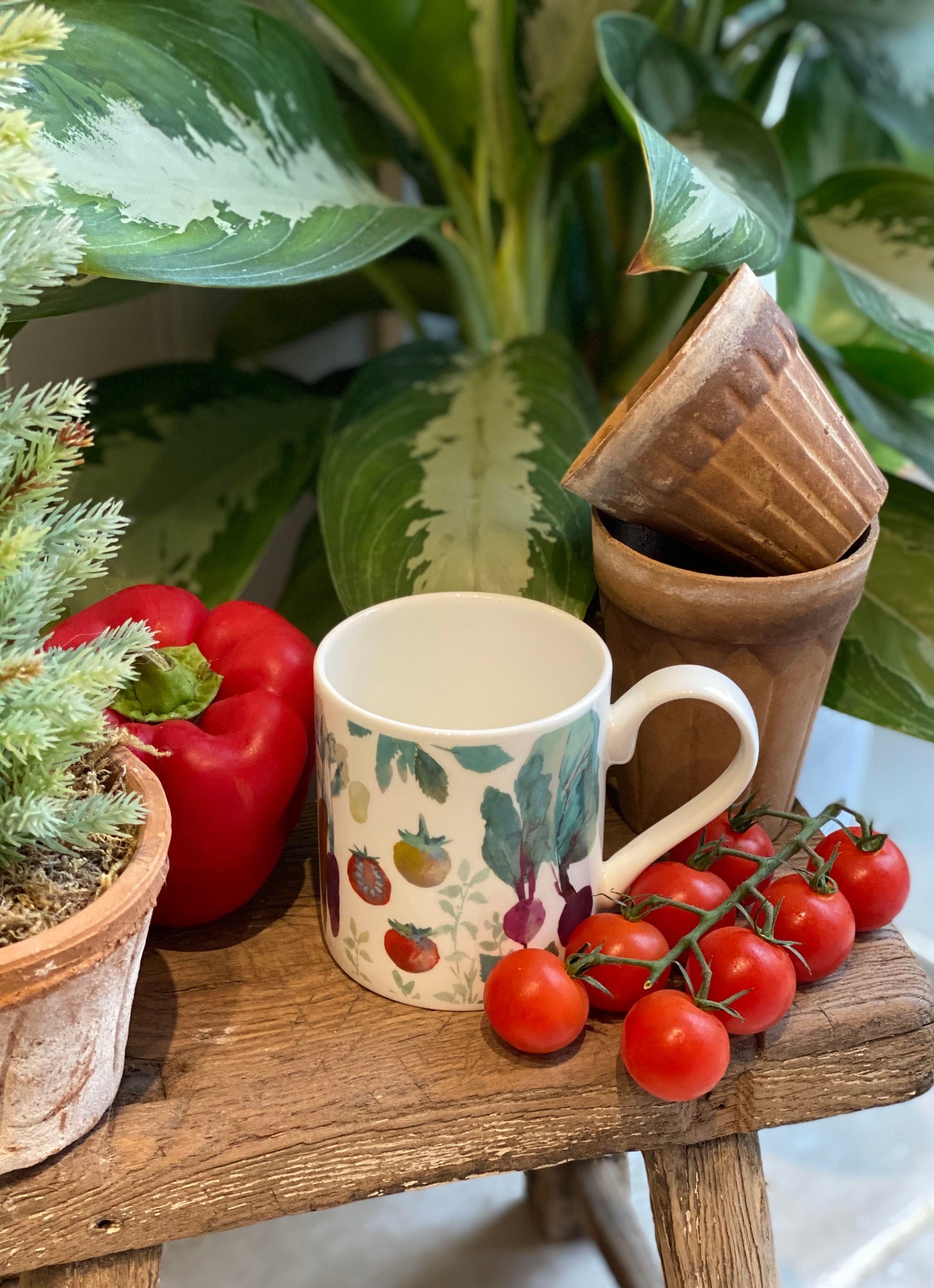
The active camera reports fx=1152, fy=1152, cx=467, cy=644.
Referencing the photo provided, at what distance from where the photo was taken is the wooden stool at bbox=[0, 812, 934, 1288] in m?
0.46

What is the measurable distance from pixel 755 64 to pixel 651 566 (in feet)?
2.50

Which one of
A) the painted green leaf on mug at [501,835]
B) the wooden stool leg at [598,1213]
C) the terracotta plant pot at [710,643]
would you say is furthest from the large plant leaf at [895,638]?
the wooden stool leg at [598,1213]

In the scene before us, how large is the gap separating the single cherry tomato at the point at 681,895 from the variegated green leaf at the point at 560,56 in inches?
21.5

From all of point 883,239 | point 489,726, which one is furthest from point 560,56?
point 489,726

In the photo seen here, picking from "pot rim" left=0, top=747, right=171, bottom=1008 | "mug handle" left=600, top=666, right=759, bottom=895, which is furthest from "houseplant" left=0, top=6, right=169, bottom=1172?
"mug handle" left=600, top=666, right=759, bottom=895

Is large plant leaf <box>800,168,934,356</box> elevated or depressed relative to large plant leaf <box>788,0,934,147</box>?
depressed

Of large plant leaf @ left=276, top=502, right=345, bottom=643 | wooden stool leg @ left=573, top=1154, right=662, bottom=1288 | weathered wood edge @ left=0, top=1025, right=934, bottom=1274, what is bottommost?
wooden stool leg @ left=573, top=1154, right=662, bottom=1288

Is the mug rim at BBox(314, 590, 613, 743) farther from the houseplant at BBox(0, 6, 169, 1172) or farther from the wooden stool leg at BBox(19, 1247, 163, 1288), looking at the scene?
the wooden stool leg at BBox(19, 1247, 163, 1288)

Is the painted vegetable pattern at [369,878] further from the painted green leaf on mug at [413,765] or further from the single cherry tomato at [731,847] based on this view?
the single cherry tomato at [731,847]

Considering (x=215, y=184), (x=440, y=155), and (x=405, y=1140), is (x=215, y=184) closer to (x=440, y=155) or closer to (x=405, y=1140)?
(x=440, y=155)

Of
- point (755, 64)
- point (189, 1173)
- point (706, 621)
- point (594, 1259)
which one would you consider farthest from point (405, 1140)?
point (755, 64)

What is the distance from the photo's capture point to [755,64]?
1089 mm

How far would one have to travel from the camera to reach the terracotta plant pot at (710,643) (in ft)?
1.79

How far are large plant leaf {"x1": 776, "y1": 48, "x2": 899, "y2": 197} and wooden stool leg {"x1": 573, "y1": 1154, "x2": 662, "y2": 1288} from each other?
90 centimetres
